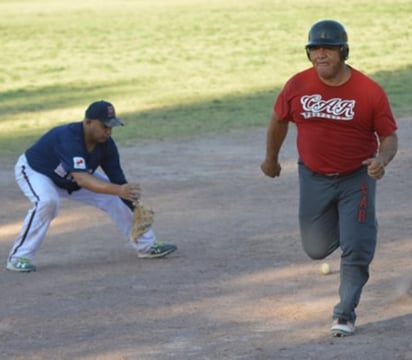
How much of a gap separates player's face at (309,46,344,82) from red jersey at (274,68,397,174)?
11 centimetres

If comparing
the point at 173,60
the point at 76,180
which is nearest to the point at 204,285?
the point at 76,180

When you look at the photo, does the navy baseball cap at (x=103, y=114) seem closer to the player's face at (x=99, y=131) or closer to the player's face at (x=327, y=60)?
the player's face at (x=99, y=131)

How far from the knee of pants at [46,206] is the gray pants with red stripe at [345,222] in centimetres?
263

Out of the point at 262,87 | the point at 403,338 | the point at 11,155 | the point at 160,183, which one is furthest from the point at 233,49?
the point at 403,338

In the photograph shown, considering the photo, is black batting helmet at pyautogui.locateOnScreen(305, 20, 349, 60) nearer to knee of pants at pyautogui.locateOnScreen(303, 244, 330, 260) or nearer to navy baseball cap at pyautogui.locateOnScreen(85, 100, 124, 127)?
knee of pants at pyautogui.locateOnScreen(303, 244, 330, 260)

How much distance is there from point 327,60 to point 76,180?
288cm

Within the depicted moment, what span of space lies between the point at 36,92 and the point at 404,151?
8.69 meters

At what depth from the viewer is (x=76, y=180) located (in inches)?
392

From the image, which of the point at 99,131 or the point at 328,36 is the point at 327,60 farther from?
the point at 99,131

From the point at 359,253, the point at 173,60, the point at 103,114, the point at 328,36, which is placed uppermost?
the point at 328,36

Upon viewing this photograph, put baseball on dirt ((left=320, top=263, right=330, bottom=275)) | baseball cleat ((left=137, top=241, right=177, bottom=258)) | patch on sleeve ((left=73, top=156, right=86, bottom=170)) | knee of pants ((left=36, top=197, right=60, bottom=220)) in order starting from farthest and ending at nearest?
baseball cleat ((left=137, top=241, right=177, bottom=258)) → knee of pants ((left=36, top=197, right=60, bottom=220)) → patch on sleeve ((left=73, top=156, right=86, bottom=170)) → baseball on dirt ((left=320, top=263, right=330, bottom=275))

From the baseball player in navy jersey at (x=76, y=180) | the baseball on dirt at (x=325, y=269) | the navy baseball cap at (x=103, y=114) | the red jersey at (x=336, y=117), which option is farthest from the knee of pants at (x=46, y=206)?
the red jersey at (x=336, y=117)

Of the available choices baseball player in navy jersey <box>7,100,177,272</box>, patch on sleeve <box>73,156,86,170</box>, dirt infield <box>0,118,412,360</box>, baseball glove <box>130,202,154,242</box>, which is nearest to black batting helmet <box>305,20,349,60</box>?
dirt infield <box>0,118,412,360</box>

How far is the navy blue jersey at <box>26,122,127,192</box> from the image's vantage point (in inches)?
392
